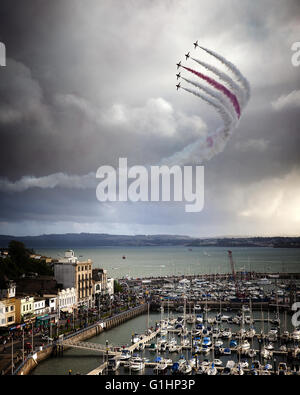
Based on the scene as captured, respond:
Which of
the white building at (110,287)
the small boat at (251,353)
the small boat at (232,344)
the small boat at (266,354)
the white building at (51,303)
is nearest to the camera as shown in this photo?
the small boat at (266,354)

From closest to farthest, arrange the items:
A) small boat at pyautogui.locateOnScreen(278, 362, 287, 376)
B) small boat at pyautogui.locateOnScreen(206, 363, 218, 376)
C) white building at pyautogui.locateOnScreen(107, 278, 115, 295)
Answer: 1. small boat at pyautogui.locateOnScreen(278, 362, 287, 376)
2. small boat at pyautogui.locateOnScreen(206, 363, 218, 376)
3. white building at pyautogui.locateOnScreen(107, 278, 115, 295)

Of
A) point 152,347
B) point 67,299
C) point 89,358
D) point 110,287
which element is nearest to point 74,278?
point 67,299

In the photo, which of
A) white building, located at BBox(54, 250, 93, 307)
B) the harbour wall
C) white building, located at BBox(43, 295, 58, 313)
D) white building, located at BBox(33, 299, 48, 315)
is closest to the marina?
the harbour wall

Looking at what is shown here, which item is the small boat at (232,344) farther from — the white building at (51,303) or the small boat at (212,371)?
the white building at (51,303)

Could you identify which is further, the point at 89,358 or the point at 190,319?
the point at 190,319

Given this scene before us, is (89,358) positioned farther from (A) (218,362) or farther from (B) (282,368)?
(B) (282,368)

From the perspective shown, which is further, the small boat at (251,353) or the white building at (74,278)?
the white building at (74,278)

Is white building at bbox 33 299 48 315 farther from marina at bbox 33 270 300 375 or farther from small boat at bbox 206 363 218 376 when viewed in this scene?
small boat at bbox 206 363 218 376

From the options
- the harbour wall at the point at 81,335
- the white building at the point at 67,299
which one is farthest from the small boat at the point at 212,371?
the white building at the point at 67,299
